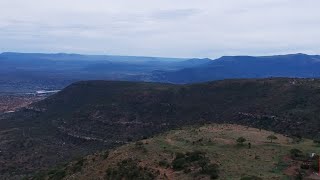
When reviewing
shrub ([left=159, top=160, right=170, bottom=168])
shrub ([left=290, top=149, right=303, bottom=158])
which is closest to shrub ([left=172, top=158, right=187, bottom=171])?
shrub ([left=159, top=160, right=170, bottom=168])

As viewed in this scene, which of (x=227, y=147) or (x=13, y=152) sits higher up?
(x=227, y=147)

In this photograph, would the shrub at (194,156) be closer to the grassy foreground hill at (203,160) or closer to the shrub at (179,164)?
the grassy foreground hill at (203,160)

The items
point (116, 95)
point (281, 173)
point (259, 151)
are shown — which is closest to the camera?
point (281, 173)

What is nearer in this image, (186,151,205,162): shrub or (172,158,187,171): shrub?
(172,158,187,171): shrub

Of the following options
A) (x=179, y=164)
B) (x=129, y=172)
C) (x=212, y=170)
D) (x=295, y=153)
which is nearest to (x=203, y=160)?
(x=179, y=164)

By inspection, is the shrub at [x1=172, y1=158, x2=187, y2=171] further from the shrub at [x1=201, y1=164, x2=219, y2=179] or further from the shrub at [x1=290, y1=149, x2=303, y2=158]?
the shrub at [x1=290, y1=149, x2=303, y2=158]

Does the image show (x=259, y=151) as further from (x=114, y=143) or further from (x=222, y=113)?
(x=222, y=113)

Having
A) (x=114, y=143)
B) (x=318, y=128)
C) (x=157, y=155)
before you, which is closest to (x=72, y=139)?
(x=114, y=143)
